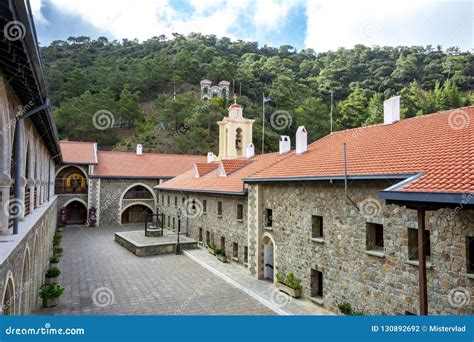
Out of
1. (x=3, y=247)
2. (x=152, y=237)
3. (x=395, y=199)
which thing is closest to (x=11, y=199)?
(x=3, y=247)

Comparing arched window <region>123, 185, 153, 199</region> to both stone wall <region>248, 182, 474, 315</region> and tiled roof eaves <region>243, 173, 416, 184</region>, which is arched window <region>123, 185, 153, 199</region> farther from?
stone wall <region>248, 182, 474, 315</region>

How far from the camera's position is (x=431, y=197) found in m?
5.84

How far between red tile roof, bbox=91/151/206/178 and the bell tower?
988 cm

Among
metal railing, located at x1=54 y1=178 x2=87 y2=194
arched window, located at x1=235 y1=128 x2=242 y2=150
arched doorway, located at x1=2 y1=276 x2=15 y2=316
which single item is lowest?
arched doorway, located at x1=2 y1=276 x2=15 y2=316

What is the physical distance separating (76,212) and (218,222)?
21444mm

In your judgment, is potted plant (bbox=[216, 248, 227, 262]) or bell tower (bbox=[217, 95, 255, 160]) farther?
bell tower (bbox=[217, 95, 255, 160])

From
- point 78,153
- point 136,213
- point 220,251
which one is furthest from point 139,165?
point 220,251

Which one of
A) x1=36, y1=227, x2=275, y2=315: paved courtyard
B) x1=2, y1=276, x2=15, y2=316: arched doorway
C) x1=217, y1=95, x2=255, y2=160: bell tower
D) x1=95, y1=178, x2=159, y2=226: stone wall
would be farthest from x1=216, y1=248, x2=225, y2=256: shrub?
x1=95, y1=178, x2=159, y2=226: stone wall

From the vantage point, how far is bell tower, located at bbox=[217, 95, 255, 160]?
2719cm

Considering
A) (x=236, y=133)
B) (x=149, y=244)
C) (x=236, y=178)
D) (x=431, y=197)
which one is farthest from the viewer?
(x=236, y=133)

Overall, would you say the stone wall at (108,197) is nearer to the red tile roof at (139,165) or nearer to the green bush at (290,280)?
the red tile roof at (139,165)

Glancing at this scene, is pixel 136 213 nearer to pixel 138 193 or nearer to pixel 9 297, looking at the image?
pixel 138 193

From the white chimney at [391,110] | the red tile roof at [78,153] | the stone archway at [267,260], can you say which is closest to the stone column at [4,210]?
the stone archway at [267,260]

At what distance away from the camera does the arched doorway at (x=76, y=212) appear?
33.2 m
